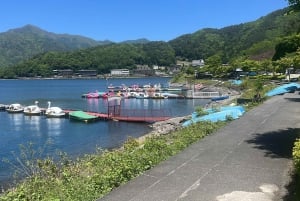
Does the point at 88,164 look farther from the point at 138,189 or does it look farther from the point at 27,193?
the point at 138,189

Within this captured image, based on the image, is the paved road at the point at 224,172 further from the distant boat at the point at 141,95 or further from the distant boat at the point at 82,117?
the distant boat at the point at 141,95

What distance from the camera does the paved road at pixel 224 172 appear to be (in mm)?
8838

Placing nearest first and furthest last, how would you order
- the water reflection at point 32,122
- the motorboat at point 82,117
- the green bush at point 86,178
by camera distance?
the green bush at point 86,178, the water reflection at point 32,122, the motorboat at point 82,117

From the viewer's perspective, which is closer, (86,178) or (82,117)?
(86,178)

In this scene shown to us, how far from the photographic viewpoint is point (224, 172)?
416 inches

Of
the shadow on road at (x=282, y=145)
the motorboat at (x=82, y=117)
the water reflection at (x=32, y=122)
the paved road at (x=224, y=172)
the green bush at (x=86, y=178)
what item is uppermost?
the shadow on road at (x=282, y=145)

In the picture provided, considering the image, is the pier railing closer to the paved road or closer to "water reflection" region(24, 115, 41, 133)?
"water reflection" region(24, 115, 41, 133)

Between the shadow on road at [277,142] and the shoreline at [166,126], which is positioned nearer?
the shadow on road at [277,142]

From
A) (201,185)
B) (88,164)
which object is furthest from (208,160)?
(88,164)

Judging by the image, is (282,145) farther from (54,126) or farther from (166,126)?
(54,126)

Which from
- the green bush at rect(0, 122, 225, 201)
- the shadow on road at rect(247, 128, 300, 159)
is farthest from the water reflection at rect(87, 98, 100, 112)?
the green bush at rect(0, 122, 225, 201)

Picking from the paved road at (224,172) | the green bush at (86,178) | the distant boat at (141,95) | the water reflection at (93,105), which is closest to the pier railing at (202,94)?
the distant boat at (141,95)

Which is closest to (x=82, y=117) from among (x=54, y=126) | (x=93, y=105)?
(x=54, y=126)

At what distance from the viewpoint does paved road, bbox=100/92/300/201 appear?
29.0 feet
